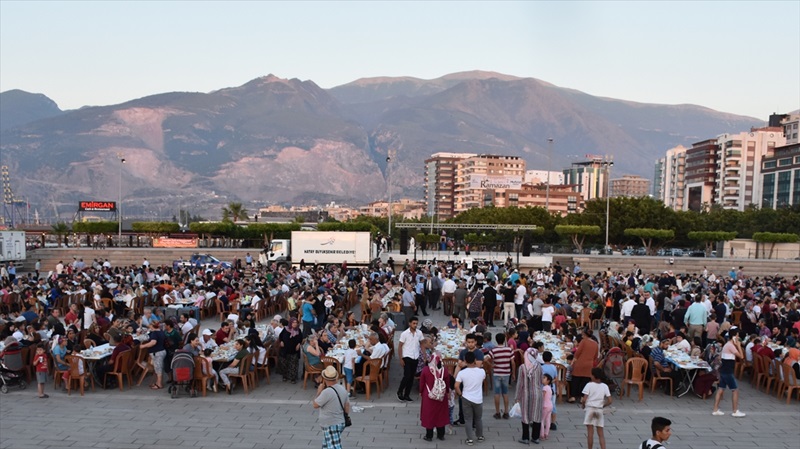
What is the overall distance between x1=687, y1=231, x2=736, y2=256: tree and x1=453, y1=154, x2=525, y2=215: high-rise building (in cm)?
12343

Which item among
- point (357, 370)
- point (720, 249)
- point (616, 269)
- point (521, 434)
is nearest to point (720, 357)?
point (521, 434)

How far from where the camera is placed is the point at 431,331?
11.0 meters

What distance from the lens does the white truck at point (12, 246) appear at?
107ft

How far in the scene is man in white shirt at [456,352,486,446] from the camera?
8.00m

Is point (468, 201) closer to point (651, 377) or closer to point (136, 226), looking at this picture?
point (136, 226)

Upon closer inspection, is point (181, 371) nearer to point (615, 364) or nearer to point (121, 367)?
point (121, 367)

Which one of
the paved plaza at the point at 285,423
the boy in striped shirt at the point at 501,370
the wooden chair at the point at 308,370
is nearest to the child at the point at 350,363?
the paved plaza at the point at 285,423

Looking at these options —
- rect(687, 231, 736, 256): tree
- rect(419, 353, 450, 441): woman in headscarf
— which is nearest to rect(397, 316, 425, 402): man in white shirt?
rect(419, 353, 450, 441): woman in headscarf

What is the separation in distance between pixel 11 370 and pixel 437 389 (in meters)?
8.15

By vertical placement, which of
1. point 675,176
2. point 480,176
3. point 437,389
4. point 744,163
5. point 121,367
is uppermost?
point 744,163

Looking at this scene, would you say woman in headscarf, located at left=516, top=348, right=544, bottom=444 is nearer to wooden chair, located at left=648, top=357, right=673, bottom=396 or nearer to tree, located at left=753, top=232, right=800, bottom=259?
wooden chair, located at left=648, top=357, right=673, bottom=396

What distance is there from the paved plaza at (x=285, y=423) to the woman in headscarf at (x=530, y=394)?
1.05ft

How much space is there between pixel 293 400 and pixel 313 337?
3.80 ft

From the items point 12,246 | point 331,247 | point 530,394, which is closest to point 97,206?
point 12,246
